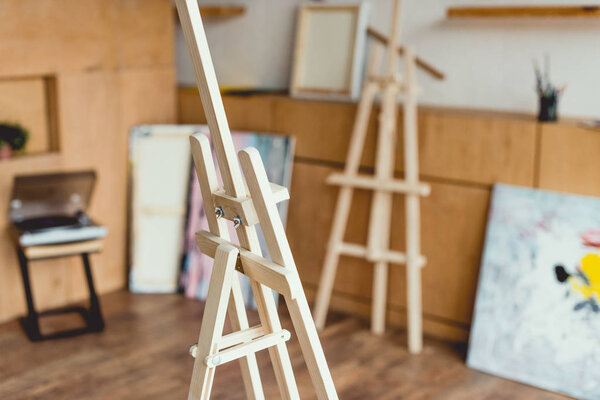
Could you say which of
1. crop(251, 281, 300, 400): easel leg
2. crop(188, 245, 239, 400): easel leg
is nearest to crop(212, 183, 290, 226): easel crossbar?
crop(188, 245, 239, 400): easel leg

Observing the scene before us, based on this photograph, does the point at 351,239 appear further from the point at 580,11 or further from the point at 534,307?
the point at 580,11

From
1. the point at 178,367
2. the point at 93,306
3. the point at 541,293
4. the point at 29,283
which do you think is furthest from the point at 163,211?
the point at 541,293

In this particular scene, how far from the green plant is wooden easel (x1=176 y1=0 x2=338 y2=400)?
2.30 metres

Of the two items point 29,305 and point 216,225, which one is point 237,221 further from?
point 29,305

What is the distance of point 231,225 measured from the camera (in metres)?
4.70

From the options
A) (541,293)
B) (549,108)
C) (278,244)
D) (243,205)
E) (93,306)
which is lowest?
(93,306)

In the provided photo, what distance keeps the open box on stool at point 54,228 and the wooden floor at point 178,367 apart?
131 mm

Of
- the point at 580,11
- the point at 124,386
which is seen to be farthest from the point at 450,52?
the point at 124,386

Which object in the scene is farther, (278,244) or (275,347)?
(275,347)

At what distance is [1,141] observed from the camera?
14.3ft

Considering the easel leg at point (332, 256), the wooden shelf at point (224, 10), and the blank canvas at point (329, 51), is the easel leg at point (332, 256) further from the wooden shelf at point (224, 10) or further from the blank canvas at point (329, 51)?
the wooden shelf at point (224, 10)

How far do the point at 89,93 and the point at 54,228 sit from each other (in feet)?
3.24

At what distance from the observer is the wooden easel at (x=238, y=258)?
2.31 meters

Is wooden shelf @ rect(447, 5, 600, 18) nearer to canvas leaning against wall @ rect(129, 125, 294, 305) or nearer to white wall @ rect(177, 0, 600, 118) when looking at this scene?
white wall @ rect(177, 0, 600, 118)
